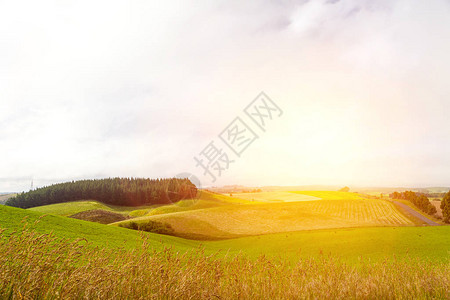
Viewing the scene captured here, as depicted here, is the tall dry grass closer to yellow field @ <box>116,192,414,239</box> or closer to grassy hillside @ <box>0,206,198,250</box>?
grassy hillside @ <box>0,206,198,250</box>

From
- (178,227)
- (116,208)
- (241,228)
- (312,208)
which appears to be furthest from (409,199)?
(116,208)

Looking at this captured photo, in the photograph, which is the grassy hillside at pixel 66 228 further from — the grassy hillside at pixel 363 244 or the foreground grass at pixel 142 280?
the foreground grass at pixel 142 280

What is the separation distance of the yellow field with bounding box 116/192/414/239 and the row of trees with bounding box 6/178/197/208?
3167cm

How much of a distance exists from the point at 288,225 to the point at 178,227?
59.2 ft

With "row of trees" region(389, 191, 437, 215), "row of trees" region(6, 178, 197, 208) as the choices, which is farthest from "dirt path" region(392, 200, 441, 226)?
"row of trees" region(6, 178, 197, 208)

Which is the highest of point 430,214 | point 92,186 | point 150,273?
point 92,186

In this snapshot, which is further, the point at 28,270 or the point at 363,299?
the point at 363,299

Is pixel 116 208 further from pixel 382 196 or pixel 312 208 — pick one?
pixel 382 196

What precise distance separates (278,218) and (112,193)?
195 ft

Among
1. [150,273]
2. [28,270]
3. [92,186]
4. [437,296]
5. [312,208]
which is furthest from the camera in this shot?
[92,186]

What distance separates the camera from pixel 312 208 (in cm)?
5288

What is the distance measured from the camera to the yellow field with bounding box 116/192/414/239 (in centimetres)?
4203

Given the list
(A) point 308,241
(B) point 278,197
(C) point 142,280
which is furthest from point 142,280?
(B) point 278,197

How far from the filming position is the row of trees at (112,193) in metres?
83.8
